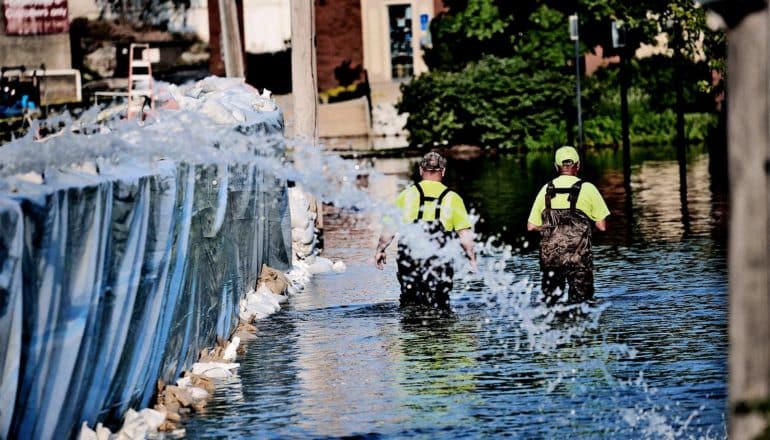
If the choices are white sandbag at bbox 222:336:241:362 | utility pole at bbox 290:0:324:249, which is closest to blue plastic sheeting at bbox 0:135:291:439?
white sandbag at bbox 222:336:241:362

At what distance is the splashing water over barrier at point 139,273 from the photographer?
8094 mm

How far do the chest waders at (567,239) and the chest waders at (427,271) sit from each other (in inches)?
31.5

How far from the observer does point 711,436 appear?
967 centimetres

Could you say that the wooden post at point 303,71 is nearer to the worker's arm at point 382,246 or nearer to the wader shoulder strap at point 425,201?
the worker's arm at point 382,246

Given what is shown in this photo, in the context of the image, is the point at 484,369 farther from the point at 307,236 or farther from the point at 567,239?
the point at 307,236

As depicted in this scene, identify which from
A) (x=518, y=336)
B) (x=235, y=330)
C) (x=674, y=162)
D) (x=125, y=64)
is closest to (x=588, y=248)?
(x=518, y=336)

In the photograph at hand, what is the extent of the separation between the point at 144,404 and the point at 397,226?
3738mm

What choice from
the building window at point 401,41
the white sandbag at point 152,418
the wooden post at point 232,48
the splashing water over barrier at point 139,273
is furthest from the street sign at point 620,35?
the building window at point 401,41

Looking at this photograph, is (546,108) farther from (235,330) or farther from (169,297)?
(169,297)

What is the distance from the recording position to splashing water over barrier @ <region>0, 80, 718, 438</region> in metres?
8.09

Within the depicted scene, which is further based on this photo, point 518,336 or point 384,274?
point 384,274

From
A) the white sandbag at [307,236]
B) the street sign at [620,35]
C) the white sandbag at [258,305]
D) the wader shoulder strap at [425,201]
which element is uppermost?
the street sign at [620,35]

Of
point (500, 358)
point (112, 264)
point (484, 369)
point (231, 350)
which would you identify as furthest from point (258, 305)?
point (112, 264)

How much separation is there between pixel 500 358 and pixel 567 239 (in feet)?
6.25
